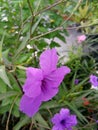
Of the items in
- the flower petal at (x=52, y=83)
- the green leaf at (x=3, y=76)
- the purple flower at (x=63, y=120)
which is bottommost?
the purple flower at (x=63, y=120)

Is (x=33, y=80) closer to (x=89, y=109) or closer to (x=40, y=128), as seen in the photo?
(x=40, y=128)

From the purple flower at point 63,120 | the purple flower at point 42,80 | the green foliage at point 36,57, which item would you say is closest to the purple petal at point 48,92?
the purple flower at point 42,80

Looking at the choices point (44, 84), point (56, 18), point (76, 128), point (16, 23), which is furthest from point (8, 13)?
point (44, 84)

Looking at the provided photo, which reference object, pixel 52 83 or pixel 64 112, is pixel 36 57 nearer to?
pixel 64 112

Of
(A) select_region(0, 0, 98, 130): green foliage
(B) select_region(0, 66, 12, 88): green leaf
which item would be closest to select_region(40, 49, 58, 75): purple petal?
(B) select_region(0, 66, 12, 88): green leaf

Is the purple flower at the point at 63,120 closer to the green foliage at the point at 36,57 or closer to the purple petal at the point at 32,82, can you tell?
the green foliage at the point at 36,57

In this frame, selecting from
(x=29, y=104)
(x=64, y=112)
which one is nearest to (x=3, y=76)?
(x=29, y=104)
